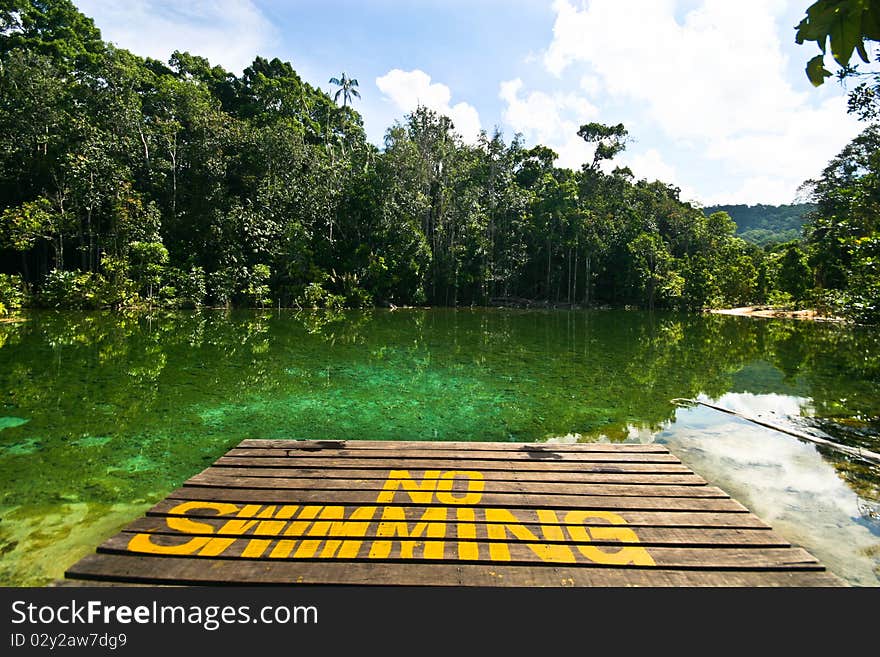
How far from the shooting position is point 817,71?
53.4 inches

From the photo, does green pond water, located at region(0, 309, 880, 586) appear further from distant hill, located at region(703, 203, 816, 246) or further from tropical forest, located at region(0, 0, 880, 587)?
distant hill, located at region(703, 203, 816, 246)

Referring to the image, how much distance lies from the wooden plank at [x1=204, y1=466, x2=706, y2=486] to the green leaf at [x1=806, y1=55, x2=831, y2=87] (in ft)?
8.49

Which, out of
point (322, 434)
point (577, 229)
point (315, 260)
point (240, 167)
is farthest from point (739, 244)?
point (322, 434)

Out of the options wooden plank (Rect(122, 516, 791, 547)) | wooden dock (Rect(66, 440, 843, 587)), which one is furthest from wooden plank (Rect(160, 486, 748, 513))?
wooden plank (Rect(122, 516, 791, 547))

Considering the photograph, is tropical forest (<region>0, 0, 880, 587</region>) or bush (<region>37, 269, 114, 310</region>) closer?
tropical forest (<region>0, 0, 880, 587</region>)

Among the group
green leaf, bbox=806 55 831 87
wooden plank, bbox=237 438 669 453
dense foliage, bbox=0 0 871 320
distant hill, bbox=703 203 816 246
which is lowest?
wooden plank, bbox=237 438 669 453

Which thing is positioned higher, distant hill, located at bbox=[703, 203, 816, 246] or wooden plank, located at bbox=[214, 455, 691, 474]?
distant hill, located at bbox=[703, 203, 816, 246]

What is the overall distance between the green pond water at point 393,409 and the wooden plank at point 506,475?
621 mm

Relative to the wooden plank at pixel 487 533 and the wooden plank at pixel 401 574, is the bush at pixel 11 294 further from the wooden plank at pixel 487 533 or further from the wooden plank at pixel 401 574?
the wooden plank at pixel 401 574

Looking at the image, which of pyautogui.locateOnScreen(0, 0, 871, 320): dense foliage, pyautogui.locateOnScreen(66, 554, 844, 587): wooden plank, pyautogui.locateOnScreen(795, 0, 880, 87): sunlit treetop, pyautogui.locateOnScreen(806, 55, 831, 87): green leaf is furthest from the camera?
pyautogui.locateOnScreen(0, 0, 871, 320): dense foliage

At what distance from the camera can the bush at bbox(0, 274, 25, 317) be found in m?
15.6
